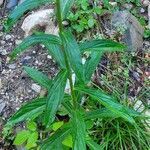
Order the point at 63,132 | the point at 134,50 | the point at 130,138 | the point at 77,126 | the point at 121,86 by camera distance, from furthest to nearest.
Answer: the point at 134,50
the point at 121,86
the point at 130,138
the point at 63,132
the point at 77,126

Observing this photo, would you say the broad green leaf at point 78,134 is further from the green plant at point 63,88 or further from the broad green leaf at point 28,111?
the broad green leaf at point 28,111

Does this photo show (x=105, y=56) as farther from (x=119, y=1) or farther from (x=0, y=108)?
(x=0, y=108)

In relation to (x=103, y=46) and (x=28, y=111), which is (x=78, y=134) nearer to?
(x=28, y=111)

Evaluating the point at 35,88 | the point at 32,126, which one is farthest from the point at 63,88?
the point at 35,88

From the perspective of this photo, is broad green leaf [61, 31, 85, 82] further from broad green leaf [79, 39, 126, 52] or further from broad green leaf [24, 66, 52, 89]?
broad green leaf [24, 66, 52, 89]

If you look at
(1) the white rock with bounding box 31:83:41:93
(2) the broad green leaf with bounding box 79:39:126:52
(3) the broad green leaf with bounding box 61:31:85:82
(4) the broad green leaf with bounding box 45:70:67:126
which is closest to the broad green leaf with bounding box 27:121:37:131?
(1) the white rock with bounding box 31:83:41:93

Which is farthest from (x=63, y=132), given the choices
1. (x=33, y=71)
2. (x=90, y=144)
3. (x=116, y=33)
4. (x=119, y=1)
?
(x=119, y=1)
